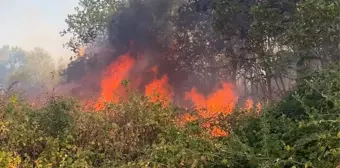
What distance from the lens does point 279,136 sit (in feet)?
19.6

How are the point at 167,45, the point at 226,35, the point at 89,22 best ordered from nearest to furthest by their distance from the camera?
1. the point at 226,35
2. the point at 167,45
3. the point at 89,22

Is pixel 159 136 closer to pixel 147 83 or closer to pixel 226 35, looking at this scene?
pixel 226 35

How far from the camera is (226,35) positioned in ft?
63.3

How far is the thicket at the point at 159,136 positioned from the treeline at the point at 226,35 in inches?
195

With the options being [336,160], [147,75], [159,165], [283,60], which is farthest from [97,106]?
[147,75]

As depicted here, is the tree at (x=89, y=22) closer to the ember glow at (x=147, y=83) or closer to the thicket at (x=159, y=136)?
the ember glow at (x=147, y=83)

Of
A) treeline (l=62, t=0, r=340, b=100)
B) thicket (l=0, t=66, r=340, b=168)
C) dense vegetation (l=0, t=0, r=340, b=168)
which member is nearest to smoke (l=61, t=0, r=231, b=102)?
treeline (l=62, t=0, r=340, b=100)

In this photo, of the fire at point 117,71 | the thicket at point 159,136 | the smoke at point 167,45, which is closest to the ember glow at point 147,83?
the fire at point 117,71

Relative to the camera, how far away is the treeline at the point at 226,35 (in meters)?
13.5

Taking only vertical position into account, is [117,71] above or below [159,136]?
above

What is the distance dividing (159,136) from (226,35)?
1337 cm

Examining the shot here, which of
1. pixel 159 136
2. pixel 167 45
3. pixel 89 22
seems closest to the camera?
pixel 159 136

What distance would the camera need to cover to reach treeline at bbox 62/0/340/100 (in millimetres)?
13469

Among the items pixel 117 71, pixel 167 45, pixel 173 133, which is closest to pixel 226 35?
pixel 167 45
